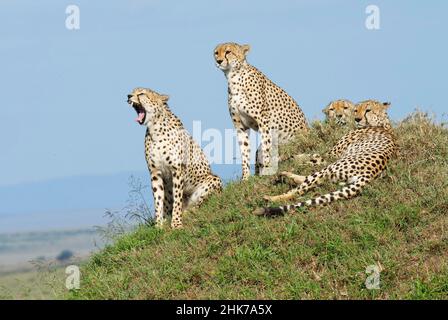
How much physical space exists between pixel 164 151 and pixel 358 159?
2.00 metres

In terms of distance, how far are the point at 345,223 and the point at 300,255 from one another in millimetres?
722

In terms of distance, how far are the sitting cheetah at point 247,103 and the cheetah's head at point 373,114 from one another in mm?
1247

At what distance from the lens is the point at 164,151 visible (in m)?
9.85

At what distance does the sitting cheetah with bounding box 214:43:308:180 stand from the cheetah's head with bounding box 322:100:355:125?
82 centimetres

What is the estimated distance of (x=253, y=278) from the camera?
7965mm

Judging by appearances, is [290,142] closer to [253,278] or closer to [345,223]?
[345,223]

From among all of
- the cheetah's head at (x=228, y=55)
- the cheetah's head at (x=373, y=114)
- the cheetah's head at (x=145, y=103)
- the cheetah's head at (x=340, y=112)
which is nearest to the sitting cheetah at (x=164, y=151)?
the cheetah's head at (x=145, y=103)

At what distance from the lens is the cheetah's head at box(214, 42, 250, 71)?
37.4ft

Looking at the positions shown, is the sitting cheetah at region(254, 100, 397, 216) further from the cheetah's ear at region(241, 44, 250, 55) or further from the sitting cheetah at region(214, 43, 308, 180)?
the cheetah's ear at region(241, 44, 250, 55)

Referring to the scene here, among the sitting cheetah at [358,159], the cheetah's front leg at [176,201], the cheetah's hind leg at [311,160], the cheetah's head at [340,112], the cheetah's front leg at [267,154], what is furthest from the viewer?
the cheetah's head at [340,112]

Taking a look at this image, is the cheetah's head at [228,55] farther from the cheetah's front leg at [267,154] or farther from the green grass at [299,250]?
the green grass at [299,250]

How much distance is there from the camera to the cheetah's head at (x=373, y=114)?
10.8m
